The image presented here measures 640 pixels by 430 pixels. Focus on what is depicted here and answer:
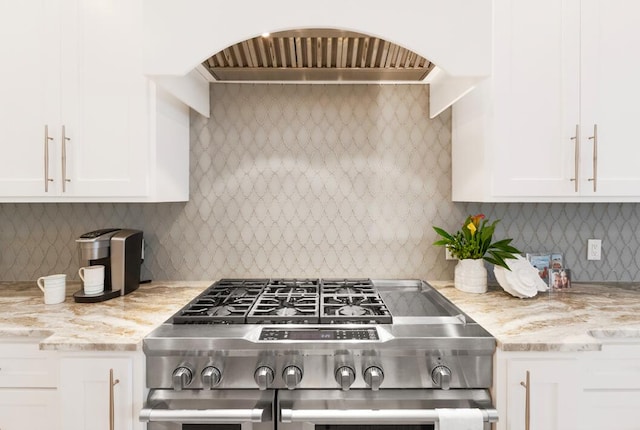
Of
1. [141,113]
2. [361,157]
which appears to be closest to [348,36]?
[361,157]

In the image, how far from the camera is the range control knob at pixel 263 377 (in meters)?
1.32

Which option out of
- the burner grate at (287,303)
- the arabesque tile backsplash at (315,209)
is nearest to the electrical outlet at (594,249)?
the arabesque tile backsplash at (315,209)

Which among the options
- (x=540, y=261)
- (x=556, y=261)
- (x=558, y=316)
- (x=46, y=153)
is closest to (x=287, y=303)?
(x=558, y=316)

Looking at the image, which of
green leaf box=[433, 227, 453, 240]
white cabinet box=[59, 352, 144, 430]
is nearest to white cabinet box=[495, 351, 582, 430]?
green leaf box=[433, 227, 453, 240]

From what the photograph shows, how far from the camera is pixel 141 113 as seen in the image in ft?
5.57

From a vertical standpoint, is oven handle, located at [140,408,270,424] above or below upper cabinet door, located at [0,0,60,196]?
below

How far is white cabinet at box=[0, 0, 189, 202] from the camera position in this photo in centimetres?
170

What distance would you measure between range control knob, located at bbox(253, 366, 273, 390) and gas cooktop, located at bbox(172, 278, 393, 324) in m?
0.21

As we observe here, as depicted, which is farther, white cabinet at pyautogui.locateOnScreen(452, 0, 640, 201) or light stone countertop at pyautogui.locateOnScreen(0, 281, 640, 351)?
white cabinet at pyautogui.locateOnScreen(452, 0, 640, 201)

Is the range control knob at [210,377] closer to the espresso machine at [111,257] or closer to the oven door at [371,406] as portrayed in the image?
the oven door at [371,406]

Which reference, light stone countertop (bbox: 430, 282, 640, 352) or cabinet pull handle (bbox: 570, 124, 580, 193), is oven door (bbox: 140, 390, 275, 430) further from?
cabinet pull handle (bbox: 570, 124, 580, 193)

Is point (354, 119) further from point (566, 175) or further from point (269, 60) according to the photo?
point (566, 175)

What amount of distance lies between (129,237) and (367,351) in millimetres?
1176

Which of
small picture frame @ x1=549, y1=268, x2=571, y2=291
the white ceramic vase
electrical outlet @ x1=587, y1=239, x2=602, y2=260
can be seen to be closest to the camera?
the white ceramic vase
